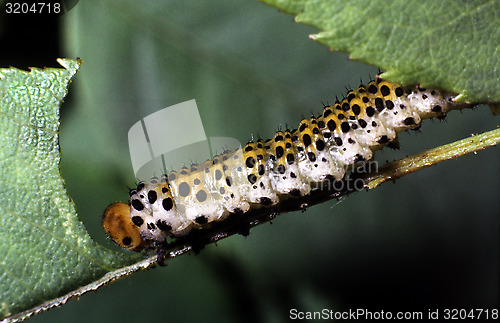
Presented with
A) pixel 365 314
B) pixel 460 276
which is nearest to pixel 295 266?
pixel 365 314

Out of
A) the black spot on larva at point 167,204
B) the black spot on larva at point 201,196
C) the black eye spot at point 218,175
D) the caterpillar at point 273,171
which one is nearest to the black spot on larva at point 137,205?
the caterpillar at point 273,171

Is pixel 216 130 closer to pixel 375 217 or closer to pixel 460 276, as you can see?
pixel 375 217

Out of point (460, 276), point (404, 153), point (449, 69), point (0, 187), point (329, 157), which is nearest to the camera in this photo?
point (449, 69)

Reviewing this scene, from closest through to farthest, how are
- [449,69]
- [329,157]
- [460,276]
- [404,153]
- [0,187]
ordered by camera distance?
[449,69], [0,187], [329,157], [404,153], [460,276]

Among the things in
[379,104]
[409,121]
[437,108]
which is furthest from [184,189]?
[437,108]

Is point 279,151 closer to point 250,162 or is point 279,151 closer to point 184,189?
point 250,162

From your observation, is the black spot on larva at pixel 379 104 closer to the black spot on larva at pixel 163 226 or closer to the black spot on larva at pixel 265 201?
the black spot on larva at pixel 265 201
